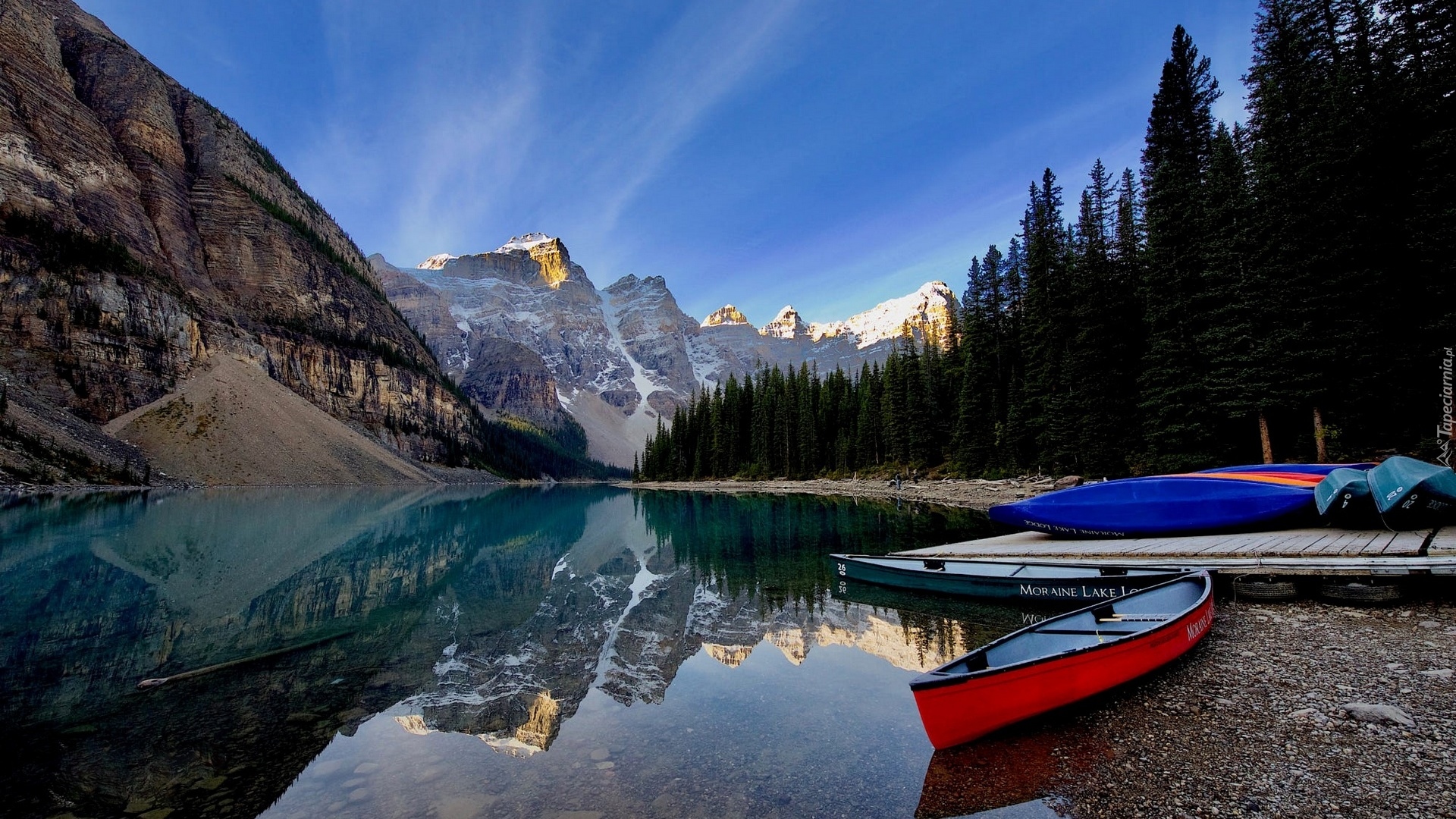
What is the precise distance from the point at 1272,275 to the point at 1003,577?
21237mm

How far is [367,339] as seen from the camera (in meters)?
143

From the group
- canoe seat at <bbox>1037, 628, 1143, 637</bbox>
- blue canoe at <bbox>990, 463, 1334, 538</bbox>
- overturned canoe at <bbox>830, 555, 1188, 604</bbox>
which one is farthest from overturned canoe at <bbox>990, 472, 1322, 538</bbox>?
canoe seat at <bbox>1037, 628, 1143, 637</bbox>

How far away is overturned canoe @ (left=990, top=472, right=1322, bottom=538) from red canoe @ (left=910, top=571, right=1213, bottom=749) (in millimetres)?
8905

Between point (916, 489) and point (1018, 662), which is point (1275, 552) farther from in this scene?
point (916, 489)

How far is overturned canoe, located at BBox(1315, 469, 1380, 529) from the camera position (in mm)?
13336

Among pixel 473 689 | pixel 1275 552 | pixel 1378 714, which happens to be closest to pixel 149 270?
pixel 473 689

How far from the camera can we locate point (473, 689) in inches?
388

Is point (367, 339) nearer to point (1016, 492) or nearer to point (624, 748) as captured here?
point (1016, 492)

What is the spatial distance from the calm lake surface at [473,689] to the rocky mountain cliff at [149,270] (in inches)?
2364

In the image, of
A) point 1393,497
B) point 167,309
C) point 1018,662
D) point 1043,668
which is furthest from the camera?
point 167,309

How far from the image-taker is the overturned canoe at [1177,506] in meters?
15.0

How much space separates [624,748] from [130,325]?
113m

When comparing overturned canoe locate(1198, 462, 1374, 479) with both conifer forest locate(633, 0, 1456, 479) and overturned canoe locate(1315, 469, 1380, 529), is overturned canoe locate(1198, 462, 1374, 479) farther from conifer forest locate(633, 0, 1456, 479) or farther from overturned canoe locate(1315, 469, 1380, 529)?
conifer forest locate(633, 0, 1456, 479)

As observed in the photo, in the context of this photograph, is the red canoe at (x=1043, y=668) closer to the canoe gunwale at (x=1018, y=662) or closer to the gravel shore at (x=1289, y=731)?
the canoe gunwale at (x=1018, y=662)
